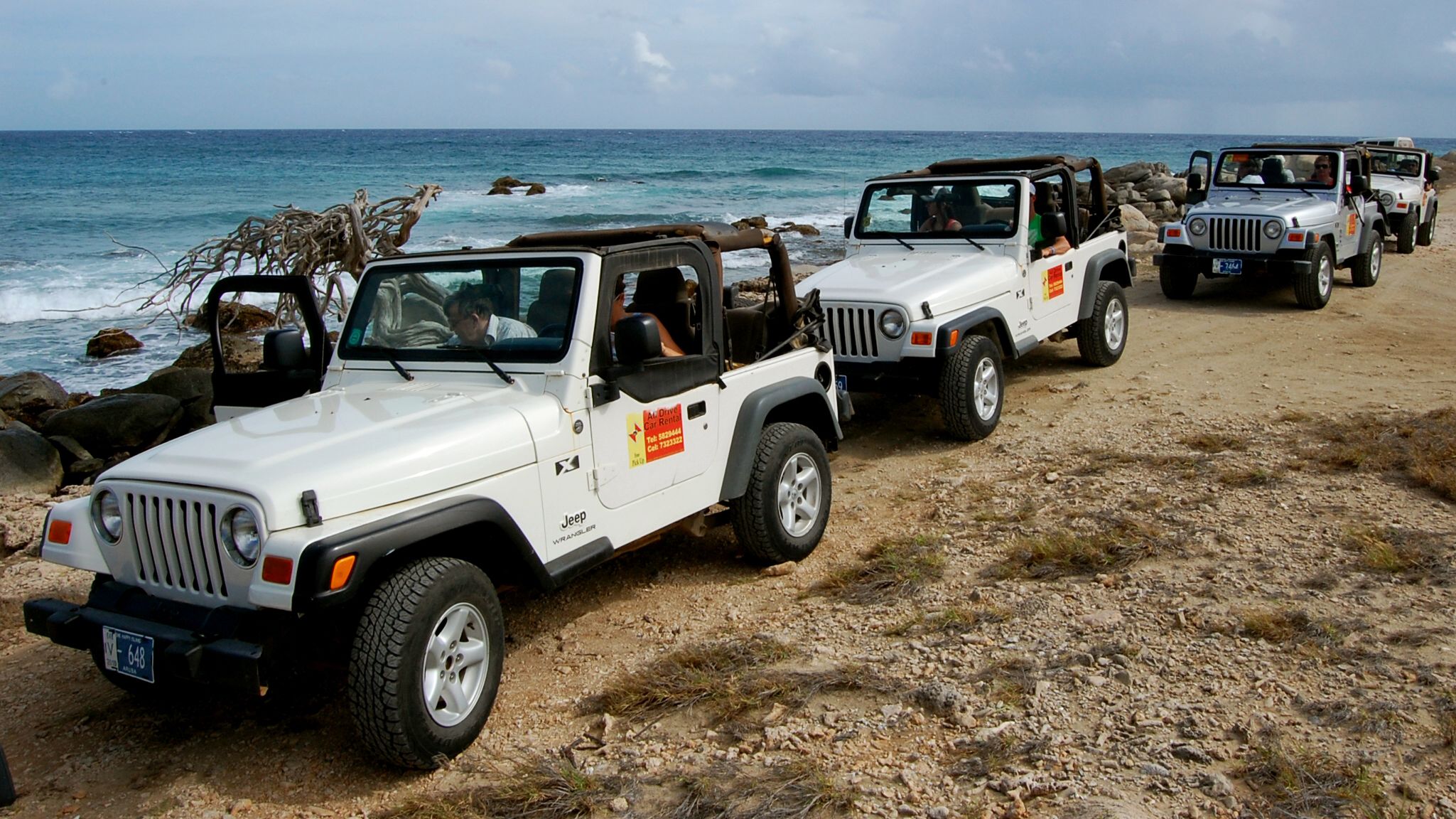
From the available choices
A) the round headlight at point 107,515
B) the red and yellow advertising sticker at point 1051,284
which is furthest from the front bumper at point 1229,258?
the round headlight at point 107,515

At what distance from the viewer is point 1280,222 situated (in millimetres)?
12164

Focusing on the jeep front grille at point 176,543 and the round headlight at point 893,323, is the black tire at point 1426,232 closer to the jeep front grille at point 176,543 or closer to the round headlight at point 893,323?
the round headlight at point 893,323

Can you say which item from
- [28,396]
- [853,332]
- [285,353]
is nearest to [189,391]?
[28,396]

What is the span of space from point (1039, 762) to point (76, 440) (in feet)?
29.8

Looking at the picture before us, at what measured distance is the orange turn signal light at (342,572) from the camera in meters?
3.49

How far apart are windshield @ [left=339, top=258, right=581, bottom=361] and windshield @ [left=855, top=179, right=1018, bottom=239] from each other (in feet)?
16.5

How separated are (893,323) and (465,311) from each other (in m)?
3.67

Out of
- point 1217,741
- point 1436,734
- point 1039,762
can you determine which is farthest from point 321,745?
point 1436,734

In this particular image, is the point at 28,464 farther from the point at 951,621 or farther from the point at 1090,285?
the point at 1090,285

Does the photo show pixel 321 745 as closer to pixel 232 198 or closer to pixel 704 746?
pixel 704 746

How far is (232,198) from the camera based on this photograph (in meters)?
39.2

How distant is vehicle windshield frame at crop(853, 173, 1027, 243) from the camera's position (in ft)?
29.0

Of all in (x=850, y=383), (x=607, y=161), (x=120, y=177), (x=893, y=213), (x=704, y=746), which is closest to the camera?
(x=704, y=746)

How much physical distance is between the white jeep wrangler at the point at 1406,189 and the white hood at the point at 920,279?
403 inches
